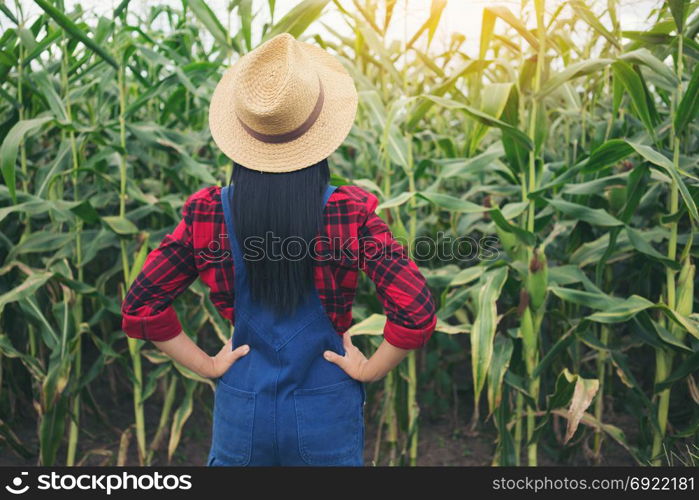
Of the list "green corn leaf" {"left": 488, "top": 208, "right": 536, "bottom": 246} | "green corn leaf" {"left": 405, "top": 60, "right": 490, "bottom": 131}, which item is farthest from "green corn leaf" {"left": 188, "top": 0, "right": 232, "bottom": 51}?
"green corn leaf" {"left": 488, "top": 208, "right": 536, "bottom": 246}

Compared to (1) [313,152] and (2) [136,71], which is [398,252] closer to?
(1) [313,152]

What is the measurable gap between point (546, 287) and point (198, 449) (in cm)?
176

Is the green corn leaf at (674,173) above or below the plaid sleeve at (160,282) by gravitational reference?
above

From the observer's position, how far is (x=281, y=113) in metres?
1.13

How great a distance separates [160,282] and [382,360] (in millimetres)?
502

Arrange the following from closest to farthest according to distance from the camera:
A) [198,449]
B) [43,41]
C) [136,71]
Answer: [43,41] < [136,71] < [198,449]

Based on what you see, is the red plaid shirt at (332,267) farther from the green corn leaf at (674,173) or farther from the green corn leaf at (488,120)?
the green corn leaf at (674,173)

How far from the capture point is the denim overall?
122cm

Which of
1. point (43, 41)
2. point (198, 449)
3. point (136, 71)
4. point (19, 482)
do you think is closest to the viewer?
point (19, 482)

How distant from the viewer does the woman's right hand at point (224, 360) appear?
1.27 metres

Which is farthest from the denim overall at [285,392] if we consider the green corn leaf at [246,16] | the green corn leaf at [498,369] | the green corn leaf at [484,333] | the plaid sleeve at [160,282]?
the green corn leaf at [246,16]

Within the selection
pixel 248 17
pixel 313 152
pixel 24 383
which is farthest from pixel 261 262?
pixel 24 383

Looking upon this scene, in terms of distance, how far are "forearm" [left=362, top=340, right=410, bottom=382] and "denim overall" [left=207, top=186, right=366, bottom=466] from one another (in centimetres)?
5

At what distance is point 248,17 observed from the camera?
179 centimetres
